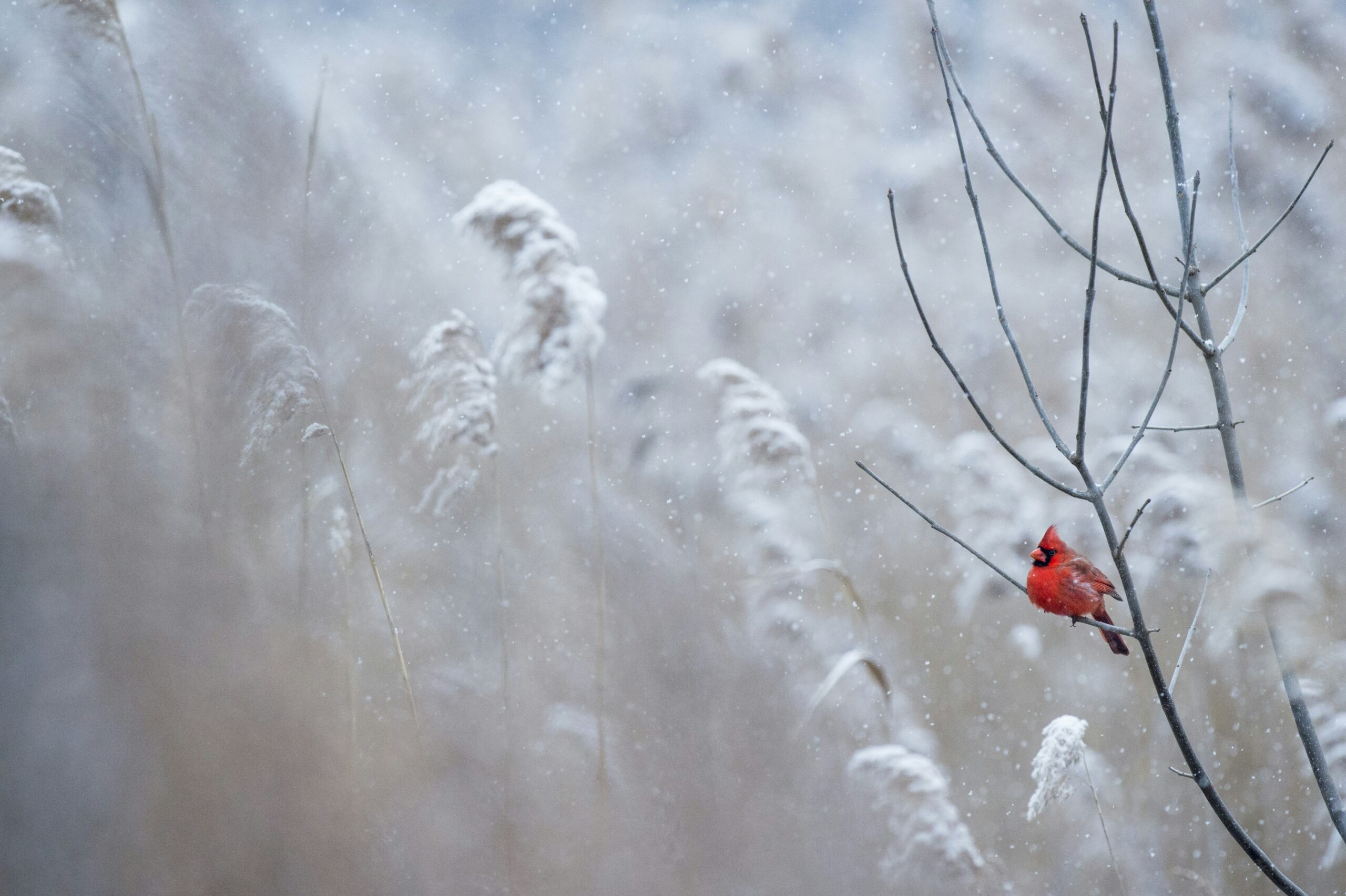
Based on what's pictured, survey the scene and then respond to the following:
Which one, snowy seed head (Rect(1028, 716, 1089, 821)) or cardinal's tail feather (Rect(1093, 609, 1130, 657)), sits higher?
cardinal's tail feather (Rect(1093, 609, 1130, 657))

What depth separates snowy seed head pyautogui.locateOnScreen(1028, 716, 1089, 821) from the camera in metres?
1.07

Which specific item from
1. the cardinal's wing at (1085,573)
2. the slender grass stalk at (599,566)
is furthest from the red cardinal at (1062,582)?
the slender grass stalk at (599,566)

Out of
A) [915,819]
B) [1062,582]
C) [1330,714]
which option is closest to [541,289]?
[1062,582]

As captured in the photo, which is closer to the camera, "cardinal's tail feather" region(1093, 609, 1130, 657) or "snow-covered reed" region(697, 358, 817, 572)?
"cardinal's tail feather" region(1093, 609, 1130, 657)

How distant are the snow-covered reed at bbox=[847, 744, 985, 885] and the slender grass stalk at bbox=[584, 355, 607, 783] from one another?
0.34m

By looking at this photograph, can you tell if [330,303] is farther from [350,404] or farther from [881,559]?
[881,559]

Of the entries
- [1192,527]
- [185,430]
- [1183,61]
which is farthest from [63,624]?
[1183,61]

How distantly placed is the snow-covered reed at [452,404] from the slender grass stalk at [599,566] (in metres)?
0.13

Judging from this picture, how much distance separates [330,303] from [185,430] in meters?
0.28

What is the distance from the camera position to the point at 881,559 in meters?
1.19

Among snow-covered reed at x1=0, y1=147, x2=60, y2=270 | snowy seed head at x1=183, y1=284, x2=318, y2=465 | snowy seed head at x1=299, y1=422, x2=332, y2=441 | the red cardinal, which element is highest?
snow-covered reed at x1=0, y1=147, x2=60, y2=270

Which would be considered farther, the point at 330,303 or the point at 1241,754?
the point at 330,303

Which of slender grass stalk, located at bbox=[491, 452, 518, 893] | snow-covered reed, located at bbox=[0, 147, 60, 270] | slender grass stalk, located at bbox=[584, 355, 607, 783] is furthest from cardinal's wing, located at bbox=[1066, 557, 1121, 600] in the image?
snow-covered reed, located at bbox=[0, 147, 60, 270]

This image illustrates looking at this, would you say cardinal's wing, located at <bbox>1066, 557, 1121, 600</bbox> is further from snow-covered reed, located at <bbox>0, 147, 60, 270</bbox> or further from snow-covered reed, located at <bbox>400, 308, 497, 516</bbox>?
snow-covered reed, located at <bbox>0, 147, 60, 270</bbox>
